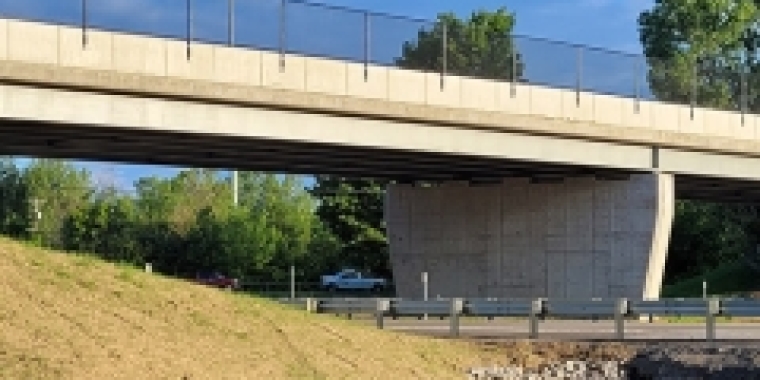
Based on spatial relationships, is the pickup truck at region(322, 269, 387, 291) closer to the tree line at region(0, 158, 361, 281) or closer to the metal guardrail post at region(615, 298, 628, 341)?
the tree line at region(0, 158, 361, 281)

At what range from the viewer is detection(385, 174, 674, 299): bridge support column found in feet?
125

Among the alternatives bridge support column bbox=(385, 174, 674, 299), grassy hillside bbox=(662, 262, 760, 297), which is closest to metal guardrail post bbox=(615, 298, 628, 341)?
bridge support column bbox=(385, 174, 674, 299)

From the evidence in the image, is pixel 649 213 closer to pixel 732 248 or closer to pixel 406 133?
pixel 406 133

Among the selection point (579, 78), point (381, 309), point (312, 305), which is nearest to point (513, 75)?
point (579, 78)

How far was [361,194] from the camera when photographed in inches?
2936

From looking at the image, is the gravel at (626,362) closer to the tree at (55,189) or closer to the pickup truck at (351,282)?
the pickup truck at (351,282)

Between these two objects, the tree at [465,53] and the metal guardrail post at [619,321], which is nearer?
the metal guardrail post at [619,321]

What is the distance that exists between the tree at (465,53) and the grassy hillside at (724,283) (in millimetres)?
29925

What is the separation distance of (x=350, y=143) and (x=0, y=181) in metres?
66.8

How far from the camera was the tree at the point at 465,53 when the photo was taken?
109 feet

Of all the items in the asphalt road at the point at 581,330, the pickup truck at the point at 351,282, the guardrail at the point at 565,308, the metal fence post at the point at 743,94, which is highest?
the metal fence post at the point at 743,94

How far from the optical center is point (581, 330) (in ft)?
88.6

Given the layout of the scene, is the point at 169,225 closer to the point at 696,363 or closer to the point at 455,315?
the point at 455,315

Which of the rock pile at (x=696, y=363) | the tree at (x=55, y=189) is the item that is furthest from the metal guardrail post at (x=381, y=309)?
the tree at (x=55, y=189)
